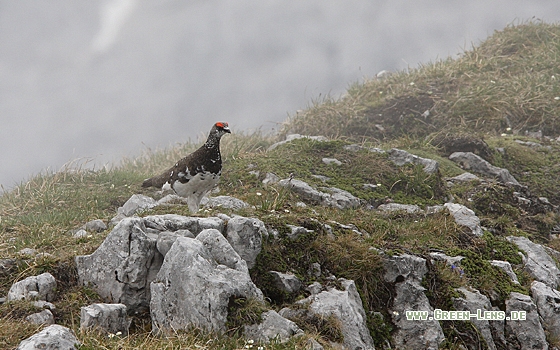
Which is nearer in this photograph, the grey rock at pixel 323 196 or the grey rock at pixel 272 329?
the grey rock at pixel 272 329

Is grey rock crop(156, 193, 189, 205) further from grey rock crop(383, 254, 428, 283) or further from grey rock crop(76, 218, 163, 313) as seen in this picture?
grey rock crop(383, 254, 428, 283)

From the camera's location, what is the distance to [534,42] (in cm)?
1923

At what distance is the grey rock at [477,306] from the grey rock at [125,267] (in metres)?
3.35

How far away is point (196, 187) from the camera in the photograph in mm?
9086

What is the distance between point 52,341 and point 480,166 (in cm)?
965

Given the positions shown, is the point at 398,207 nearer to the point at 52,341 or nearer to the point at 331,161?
the point at 331,161

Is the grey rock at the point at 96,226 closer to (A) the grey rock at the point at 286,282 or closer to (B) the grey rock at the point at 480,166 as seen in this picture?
(A) the grey rock at the point at 286,282

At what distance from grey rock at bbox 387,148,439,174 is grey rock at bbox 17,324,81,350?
7.55 m

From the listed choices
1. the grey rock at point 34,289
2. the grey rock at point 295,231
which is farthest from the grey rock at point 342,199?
the grey rock at point 34,289

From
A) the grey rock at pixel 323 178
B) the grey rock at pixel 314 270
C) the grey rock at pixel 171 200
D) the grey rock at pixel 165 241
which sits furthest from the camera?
the grey rock at pixel 323 178

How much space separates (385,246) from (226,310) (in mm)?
2408

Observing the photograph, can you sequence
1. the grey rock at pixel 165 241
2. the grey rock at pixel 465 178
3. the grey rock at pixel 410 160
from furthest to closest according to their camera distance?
the grey rock at pixel 465 178
the grey rock at pixel 410 160
the grey rock at pixel 165 241

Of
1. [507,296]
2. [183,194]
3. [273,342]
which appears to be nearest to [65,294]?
[273,342]

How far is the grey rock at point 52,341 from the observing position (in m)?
5.11
